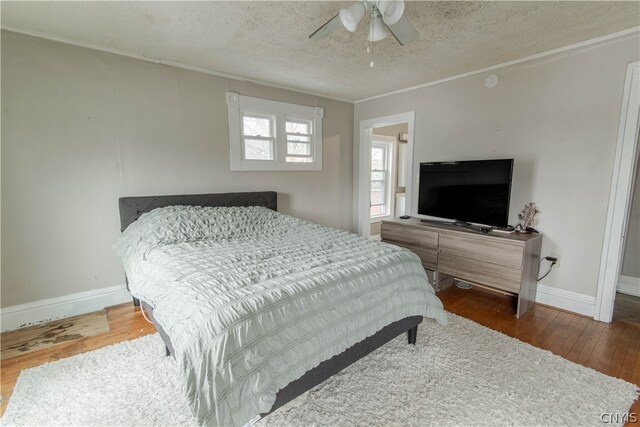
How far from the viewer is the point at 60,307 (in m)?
2.69

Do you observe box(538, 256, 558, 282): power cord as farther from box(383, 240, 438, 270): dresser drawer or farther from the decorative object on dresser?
box(383, 240, 438, 270): dresser drawer

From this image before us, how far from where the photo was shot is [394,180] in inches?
231

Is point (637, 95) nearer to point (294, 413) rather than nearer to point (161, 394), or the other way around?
point (294, 413)

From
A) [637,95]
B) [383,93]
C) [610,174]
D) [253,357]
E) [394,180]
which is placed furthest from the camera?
[394,180]

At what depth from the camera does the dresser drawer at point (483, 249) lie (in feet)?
8.56

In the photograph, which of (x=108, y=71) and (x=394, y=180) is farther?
(x=394, y=180)

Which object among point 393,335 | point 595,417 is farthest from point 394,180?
point 595,417

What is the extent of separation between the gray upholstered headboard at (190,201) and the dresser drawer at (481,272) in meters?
2.16

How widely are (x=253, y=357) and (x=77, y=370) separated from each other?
5.15 ft

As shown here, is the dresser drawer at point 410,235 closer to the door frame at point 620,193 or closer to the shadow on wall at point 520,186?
the shadow on wall at point 520,186

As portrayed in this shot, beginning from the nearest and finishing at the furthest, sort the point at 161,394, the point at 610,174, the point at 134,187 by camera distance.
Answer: the point at 161,394 → the point at 610,174 → the point at 134,187

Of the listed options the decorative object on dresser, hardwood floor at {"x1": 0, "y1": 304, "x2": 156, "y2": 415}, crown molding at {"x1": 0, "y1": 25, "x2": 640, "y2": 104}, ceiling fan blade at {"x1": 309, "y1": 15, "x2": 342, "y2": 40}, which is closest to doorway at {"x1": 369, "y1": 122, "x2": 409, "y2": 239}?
crown molding at {"x1": 0, "y1": 25, "x2": 640, "y2": 104}

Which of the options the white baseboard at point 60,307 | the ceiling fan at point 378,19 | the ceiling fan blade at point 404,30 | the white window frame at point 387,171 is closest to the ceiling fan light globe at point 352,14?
the ceiling fan at point 378,19

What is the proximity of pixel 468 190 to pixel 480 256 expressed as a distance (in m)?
0.73
